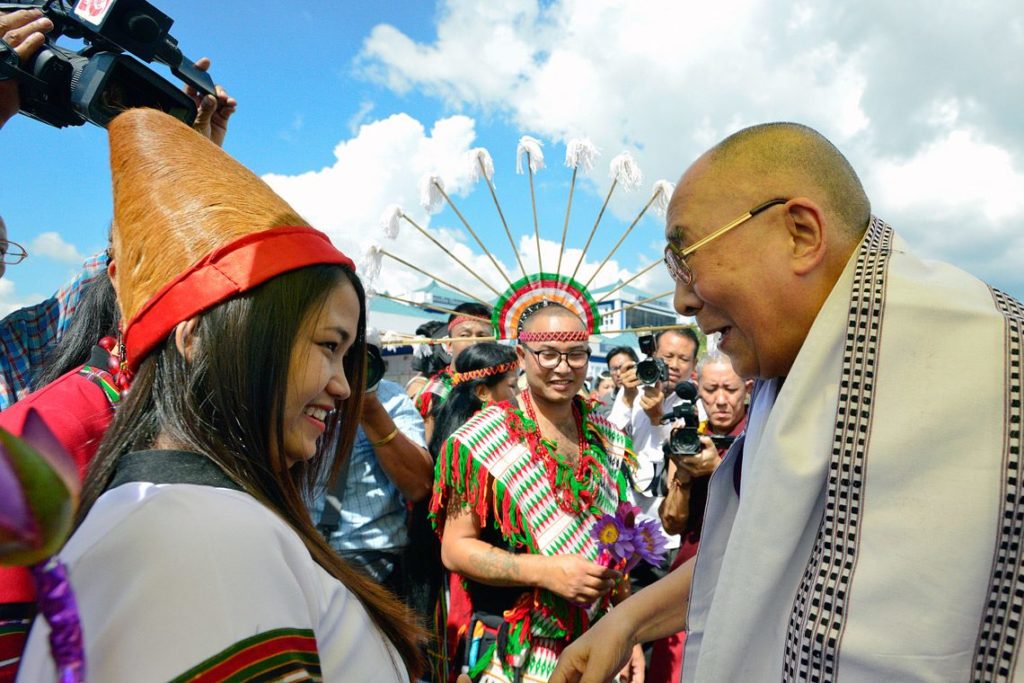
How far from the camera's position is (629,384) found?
19.7ft

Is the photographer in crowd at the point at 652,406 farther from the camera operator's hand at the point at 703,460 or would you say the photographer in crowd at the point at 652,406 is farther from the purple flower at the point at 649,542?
the purple flower at the point at 649,542

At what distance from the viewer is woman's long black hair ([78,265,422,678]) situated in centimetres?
107

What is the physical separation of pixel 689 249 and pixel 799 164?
0.96 feet

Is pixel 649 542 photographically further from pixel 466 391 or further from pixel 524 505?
pixel 466 391

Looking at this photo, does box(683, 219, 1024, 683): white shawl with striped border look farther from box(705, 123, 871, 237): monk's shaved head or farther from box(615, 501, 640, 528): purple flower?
box(615, 501, 640, 528): purple flower

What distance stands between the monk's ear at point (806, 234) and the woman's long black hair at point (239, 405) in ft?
3.22

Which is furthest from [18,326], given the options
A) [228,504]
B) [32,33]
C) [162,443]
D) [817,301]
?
[817,301]

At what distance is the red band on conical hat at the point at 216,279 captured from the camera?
1071 millimetres

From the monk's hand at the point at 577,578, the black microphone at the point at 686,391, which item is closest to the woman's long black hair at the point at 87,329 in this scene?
the monk's hand at the point at 577,578

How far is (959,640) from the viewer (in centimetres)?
101

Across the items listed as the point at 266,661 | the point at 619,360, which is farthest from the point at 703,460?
the point at 619,360

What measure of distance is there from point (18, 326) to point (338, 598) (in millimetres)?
1859

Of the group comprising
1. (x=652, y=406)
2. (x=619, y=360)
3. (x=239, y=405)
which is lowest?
(x=239, y=405)

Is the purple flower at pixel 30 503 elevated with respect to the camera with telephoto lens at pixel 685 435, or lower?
lower
